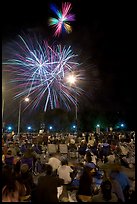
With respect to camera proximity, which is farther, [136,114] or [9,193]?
[9,193]

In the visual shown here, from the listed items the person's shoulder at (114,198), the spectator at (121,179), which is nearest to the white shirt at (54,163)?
the spectator at (121,179)

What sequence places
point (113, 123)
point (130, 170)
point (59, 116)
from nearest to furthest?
1. point (130, 170)
2. point (113, 123)
3. point (59, 116)

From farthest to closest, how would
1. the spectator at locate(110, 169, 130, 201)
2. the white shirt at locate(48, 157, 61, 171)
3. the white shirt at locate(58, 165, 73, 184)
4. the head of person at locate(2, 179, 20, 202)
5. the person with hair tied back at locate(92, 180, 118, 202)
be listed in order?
the white shirt at locate(48, 157, 61, 171)
the white shirt at locate(58, 165, 73, 184)
the spectator at locate(110, 169, 130, 201)
the person with hair tied back at locate(92, 180, 118, 202)
the head of person at locate(2, 179, 20, 202)

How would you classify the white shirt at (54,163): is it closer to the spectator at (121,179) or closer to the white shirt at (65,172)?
the white shirt at (65,172)

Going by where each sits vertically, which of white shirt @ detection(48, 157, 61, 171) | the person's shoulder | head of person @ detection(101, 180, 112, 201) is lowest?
the person's shoulder

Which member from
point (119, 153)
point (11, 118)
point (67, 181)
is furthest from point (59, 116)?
point (67, 181)

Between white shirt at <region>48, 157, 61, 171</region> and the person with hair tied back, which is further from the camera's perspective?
white shirt at <region>48, 157, 61, 171</region>

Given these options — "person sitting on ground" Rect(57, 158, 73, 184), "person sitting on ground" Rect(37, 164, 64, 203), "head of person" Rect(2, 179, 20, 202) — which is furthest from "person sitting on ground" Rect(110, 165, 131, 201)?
"head of person" Rect(2, 179, 20, 202)

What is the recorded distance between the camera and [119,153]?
20047mm

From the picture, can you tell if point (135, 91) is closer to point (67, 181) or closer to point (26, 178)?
point (26, 178)

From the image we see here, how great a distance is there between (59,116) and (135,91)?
248ft

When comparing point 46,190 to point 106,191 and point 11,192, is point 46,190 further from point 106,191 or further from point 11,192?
point 106,191

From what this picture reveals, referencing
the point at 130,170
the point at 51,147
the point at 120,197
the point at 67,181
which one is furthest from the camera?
the point at 51,147

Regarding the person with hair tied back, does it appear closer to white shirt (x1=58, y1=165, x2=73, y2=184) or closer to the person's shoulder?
the person's shoulder
